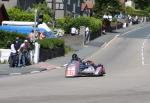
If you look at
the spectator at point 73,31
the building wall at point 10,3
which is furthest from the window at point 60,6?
the spectator at point 73,31

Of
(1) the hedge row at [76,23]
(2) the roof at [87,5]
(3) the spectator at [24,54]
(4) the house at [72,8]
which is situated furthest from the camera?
(2) the roof at [87,5]

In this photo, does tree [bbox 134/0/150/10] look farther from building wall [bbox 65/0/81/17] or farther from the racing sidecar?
the racing sidecar

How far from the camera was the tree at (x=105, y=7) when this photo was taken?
96.7 m

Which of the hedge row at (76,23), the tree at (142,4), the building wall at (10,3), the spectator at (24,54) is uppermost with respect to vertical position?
the tree at (142,4)

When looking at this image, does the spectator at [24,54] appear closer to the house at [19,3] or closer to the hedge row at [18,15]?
the hedge row at [18,15]

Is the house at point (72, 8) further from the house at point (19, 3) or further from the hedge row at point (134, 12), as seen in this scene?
the hedge row at point (134, 12)

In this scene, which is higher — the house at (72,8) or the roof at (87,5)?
the roof at (87,5)

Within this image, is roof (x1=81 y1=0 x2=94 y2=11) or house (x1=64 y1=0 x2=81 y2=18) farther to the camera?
roof (x1=81 y1=0 x2=94 y2=11)

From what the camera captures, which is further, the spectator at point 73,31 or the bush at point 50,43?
the spectator at point 73,31

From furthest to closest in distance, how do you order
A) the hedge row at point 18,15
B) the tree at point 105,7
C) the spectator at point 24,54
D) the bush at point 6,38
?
the tree at point 105,7 < the hedge row at point 18,15 < the bush at point 6,38 < the spectator at point 24,54

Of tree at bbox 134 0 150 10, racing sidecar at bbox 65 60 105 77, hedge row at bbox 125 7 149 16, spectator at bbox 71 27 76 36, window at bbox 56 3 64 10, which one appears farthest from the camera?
tree at bbox 134 0 150 10

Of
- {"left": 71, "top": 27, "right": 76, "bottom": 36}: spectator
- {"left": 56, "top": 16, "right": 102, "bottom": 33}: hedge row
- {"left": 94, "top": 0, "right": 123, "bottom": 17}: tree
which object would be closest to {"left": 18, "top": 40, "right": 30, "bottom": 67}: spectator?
{"left": 71, "top": 27, "right": 76, "bottom": 36}: spectator

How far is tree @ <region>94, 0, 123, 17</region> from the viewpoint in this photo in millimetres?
96650

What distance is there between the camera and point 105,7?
320 feet
